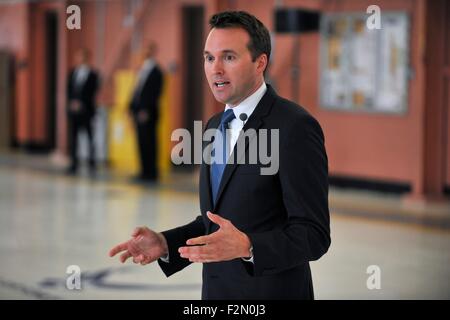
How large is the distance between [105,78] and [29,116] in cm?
289

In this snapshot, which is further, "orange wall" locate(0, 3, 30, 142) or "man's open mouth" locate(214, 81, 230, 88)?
"orange wall" locate(0, 3, 30, 142)

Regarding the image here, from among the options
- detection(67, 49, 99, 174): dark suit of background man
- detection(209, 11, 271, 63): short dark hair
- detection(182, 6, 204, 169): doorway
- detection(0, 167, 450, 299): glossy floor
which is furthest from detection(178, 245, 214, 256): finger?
detection(182, 6, 204, 169): doorway

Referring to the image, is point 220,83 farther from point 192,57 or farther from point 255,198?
point 192,57

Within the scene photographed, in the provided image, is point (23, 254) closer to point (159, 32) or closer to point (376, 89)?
point (376, 89)

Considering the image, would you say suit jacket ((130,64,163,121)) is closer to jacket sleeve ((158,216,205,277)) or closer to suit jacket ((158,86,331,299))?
jacket sleeve ((158,216,205,277))

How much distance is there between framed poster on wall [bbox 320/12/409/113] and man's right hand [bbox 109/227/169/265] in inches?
344

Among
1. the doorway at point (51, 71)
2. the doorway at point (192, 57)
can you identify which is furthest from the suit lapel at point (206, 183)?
the doorway at point (51, 71)

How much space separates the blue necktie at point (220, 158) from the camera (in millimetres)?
2414

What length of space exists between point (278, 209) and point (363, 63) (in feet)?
30.3

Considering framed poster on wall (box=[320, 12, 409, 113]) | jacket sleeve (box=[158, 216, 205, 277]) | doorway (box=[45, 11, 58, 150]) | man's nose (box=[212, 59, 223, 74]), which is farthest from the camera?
doorway (box=[45, 11, 58, 150])

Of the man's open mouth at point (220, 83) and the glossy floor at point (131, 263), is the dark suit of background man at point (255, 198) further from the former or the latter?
the glossy floor at point (131, 263)

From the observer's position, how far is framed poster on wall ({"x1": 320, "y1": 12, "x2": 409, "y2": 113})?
10898 millimetres
